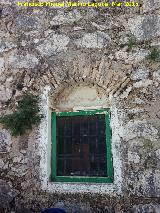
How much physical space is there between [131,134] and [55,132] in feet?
3.55

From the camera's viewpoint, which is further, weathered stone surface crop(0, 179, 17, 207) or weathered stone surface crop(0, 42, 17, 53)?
weathered stone surface crop(0, 42, 17, 53)

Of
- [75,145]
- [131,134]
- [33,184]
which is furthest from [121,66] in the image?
[33,184]

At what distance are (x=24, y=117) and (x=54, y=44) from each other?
112cm

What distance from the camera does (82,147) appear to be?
3.91 meters

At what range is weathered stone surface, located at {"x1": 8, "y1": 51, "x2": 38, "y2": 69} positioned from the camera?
4113mm

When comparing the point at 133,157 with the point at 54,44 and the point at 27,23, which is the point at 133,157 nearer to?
the point at 54,44

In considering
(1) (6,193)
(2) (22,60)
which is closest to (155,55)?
(2) (22,60)

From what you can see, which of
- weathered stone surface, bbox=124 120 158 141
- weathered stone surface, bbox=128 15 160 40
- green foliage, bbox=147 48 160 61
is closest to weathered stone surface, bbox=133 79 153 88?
green foliage, bbox=147 48 160 61

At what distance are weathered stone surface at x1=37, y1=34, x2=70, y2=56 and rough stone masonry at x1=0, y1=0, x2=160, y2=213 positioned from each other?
1 cm

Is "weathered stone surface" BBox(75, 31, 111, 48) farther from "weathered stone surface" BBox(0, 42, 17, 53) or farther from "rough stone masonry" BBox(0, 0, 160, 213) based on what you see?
"weathered stone surface" BBox(0, 42, 17, 53)

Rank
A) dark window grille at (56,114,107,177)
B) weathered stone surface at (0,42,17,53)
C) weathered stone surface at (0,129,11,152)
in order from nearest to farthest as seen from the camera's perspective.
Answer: dark window grille at (56,114,107,177) → weathered stone surface at (0,129,11,152) → weathered stone surface at (0,42,17,53)

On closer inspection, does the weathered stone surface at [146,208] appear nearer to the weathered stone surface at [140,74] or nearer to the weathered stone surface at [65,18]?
the weathered stone surface at [140,74]

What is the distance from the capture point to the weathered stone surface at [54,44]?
404 centimetres

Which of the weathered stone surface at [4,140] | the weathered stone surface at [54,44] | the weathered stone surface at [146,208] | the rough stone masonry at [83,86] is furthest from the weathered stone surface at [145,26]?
the weathered stone surface at [4,140]
